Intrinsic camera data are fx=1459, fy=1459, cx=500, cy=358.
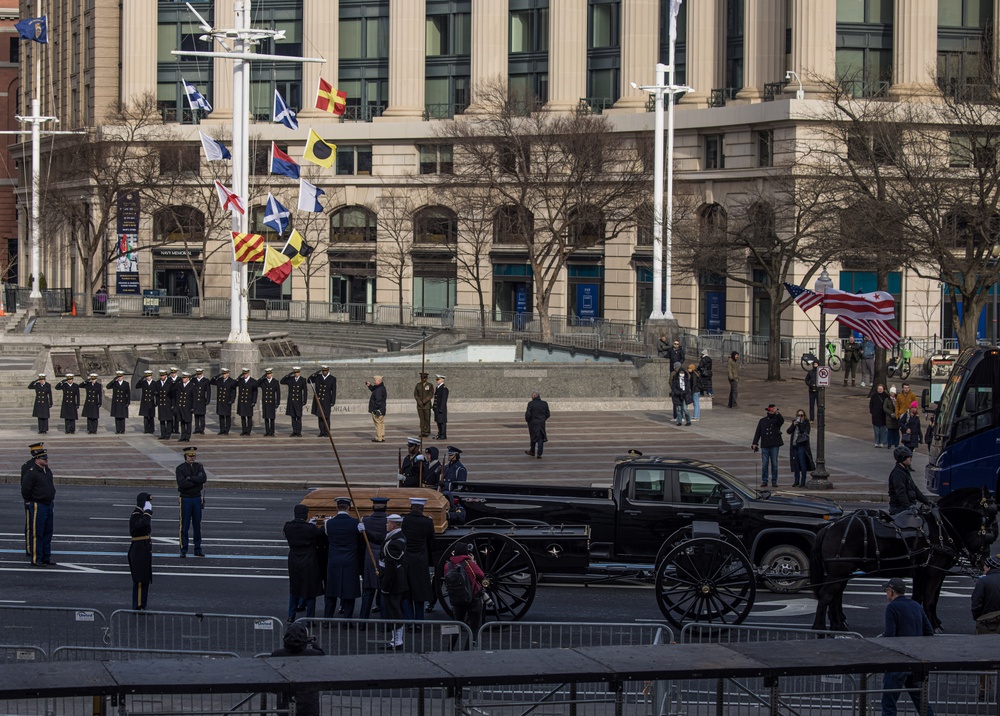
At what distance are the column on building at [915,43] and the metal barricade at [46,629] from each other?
52.8 metres

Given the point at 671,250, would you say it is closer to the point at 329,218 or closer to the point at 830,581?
the point at 329,218

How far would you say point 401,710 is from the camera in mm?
9773

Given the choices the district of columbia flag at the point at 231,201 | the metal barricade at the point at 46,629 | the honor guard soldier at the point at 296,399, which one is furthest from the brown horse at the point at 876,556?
the district of columbia flag at the point at 231,201

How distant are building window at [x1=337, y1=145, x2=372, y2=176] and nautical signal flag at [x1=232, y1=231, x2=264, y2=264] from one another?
4005cm

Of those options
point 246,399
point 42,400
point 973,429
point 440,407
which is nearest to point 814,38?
point 440,407

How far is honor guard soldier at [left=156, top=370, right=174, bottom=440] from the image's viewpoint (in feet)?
117

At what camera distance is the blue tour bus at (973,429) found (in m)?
25.8

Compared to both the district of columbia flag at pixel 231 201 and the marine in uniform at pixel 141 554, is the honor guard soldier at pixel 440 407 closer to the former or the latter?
the district of columbia flag at pixel 231 201

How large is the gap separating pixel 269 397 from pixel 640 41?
40394 mm

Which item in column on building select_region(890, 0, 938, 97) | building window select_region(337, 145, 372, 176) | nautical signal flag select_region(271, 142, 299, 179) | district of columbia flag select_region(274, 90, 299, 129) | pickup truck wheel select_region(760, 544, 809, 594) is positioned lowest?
pickup truck wheel select_region(760, 544, 809, 594)

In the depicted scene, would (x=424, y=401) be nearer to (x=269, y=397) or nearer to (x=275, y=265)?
(x=269, y=397)

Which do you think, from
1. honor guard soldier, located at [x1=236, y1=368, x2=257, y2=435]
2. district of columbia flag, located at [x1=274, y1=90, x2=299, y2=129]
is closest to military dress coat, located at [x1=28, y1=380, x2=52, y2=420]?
honor guard soldier, located at [x1=236, y1=368, x2=257, y2=435]

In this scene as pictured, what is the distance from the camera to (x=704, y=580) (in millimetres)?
16516

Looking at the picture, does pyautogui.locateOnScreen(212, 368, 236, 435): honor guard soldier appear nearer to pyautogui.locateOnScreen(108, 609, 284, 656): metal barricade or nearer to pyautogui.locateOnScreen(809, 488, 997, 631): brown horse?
pyautogui.locateOnScreen(108, 609, 284, 656): metal barricade
